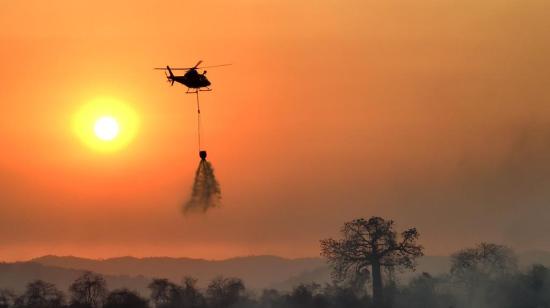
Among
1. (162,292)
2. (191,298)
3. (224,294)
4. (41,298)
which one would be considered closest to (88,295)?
(41,298)

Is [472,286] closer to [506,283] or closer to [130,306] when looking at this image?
[506,283]

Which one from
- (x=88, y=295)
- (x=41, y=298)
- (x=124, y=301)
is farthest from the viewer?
(x=41, y=298)

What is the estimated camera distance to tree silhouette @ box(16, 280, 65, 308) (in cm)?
17088

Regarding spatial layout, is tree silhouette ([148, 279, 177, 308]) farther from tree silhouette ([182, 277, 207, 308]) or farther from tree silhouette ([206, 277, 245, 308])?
tree silhouette ([206, 277, 245, 308])

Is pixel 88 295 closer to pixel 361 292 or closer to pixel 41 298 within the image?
pixel 41 298

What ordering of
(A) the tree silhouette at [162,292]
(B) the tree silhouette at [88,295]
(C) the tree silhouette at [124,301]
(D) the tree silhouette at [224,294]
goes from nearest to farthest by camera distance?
1. (C) the tree silhouette at [124,301]
2. (B) the tree silhouette at [88,295]
3. (A) the tree silhouette at [162,292]
4. (D) the tree silhouette at [224,294]

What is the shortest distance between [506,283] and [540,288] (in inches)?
244

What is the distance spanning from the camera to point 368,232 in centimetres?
19338

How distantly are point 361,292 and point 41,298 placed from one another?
4833cm

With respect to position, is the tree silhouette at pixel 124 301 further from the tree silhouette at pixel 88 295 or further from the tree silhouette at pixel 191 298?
the tree silhouette at pixel 191 298

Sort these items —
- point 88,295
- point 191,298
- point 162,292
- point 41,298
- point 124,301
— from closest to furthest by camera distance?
point 124,301 → point 88,295 → point 41,298 → point 191,298 → point 162,292

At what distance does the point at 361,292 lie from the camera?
190 m

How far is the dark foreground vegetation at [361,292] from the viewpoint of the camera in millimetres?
177000

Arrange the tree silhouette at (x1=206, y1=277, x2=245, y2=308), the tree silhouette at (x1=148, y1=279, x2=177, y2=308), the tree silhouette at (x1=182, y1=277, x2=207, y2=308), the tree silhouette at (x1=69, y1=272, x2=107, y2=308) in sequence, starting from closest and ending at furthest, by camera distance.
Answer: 1. the tree silhouette at (x1=69, y1=272, x2=107, y2=308)
2. the tree silhouette at (x1=182, y1=277, x2=207, y2=308)
3. the tree silhouette at (x1=148, y1=279, x2=177, y2=308)
4. the tree silhouette at (x1=206, y1=277, x2=245, y2=308)
